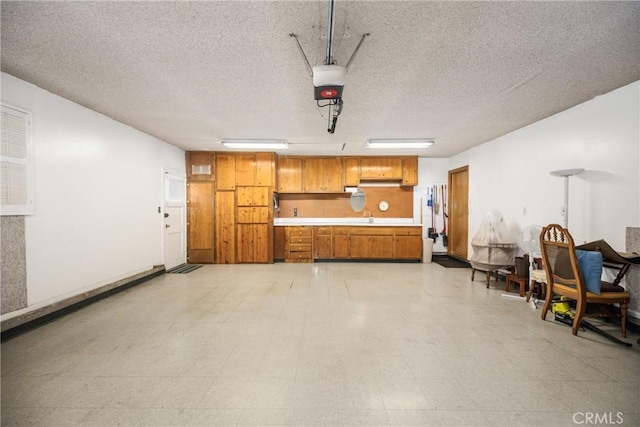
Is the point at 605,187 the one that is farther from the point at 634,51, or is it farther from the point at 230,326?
the point at 230,326

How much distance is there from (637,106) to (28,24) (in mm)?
5484

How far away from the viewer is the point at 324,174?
6.86 m

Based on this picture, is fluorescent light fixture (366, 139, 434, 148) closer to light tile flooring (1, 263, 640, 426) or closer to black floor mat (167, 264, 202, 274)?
light tile flooring (1, 263, 640, 426)

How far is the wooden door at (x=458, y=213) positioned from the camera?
6248 mm

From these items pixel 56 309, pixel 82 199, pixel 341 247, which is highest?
pixel 82 199

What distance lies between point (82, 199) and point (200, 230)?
2.91 metres

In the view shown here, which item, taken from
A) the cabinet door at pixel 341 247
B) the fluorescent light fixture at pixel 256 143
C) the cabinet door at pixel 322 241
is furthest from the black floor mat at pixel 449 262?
the fluorescent light fixture at pixel 256 143

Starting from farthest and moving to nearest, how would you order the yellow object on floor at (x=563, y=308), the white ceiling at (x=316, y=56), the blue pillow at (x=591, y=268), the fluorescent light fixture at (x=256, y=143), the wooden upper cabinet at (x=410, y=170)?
the wooden upper cabinet at (x=410, y=170) → the fluorescent light fixture at (x=256, y=143) → the yellow object on floor at (x=563, y=308) → the blue pillow at (x=591, y=268) → the white ceiling at (x=316, y=56)

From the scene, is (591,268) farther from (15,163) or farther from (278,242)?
(15,163)

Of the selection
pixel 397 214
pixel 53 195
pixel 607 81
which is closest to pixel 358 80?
pixel 607 81

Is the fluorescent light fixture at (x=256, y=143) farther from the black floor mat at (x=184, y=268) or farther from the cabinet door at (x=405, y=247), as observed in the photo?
the cabinet door at (x=405, y=247)

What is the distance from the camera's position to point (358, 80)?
2.83m
